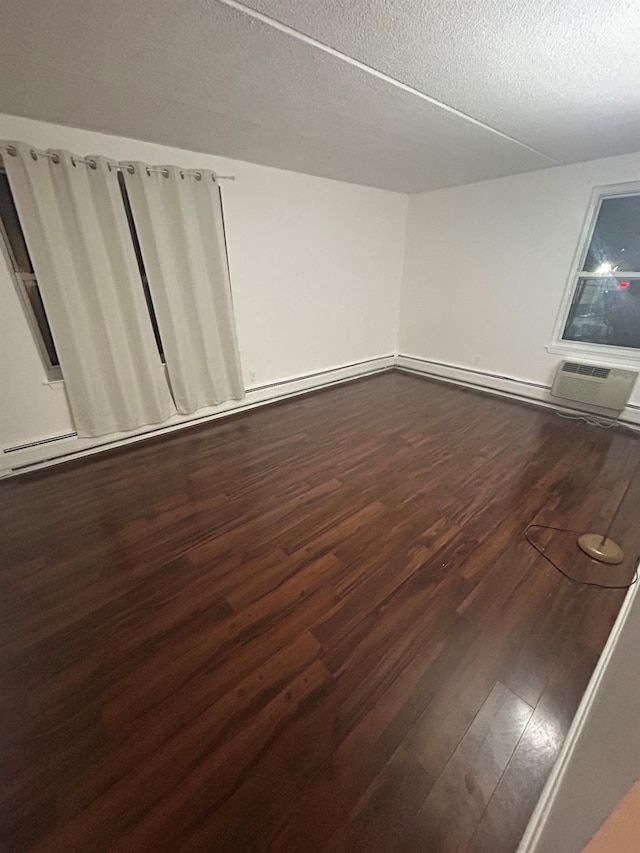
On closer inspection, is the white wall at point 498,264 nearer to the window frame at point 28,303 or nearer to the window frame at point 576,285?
the window frame at point 576,285

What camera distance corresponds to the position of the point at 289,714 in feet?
3.93

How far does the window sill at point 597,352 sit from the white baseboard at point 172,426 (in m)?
2.24

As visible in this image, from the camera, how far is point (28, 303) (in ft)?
7.85

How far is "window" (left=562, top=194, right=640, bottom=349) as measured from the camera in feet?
10.3

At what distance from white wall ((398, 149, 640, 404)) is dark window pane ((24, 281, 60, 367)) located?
4.30 meters

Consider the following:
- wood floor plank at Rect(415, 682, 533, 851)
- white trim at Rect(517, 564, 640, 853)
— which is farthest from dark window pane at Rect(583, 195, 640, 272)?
wood floor plank at Rect(415, 682, 533, 851)

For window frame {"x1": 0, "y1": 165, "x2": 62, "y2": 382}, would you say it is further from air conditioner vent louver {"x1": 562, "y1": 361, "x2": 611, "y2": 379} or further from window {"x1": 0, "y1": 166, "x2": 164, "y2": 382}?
air conditioner vent louver {"x1": 562, "y1": 361, "x2": 611, "y2": 379}

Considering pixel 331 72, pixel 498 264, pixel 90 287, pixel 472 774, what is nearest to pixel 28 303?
pixel 90 287

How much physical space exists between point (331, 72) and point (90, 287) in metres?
2.11

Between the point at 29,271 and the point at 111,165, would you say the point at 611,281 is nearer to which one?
the point at 111,165

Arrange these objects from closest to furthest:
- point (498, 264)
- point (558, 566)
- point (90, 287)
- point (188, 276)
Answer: point (558, 566) → point (90, 287) → point (188, 276) → point (498, 264)

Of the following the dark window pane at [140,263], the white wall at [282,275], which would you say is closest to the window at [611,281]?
the white wall at [282,275]

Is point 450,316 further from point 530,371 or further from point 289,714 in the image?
point 289,714

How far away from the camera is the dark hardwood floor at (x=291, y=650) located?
3.25ft
